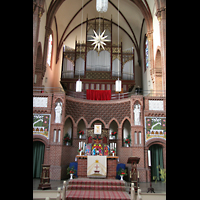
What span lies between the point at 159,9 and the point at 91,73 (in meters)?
8.05

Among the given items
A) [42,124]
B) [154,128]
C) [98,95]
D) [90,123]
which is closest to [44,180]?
[42,124]

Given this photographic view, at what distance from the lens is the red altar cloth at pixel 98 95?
18359 mm

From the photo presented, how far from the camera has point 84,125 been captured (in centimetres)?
1822

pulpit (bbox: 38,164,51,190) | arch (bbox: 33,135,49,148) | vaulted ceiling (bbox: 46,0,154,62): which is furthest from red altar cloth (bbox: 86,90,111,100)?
pulpit (bbox: 38,164,51,190)

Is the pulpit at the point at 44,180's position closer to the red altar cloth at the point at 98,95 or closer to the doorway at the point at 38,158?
the doorway at the point at 38,158

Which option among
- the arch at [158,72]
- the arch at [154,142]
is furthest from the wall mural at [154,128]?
the arch at [158,72]

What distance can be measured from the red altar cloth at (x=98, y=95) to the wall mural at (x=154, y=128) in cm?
502

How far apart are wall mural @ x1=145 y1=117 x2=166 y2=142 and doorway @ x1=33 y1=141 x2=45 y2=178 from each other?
7509mm

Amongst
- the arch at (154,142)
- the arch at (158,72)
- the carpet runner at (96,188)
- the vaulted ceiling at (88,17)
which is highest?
the vaulted ceiling at (88,17)

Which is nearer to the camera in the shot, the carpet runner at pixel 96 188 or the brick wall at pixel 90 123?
the carpet runner at pixel 96 188

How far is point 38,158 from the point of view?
48.4 feet

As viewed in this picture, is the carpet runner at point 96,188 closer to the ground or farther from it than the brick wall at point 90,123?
closer to the ground

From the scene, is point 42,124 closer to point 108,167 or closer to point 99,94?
point 108,167
